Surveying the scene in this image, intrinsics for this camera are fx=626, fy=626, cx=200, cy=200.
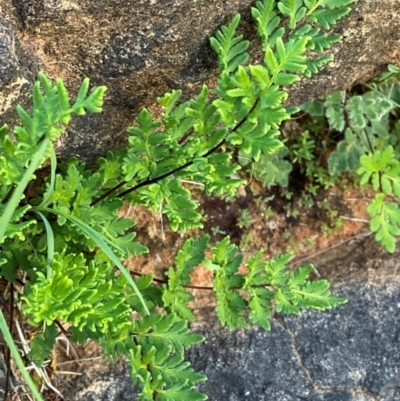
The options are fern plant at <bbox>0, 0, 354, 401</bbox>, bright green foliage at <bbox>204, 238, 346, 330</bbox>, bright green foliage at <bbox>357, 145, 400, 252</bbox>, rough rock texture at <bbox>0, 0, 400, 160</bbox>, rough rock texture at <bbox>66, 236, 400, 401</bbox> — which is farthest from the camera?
bright green foliage at <bbox>357, 145, 400, 252</bbox>

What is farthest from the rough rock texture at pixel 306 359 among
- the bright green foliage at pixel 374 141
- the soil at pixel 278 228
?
the bright green foliage at pixel 374 141

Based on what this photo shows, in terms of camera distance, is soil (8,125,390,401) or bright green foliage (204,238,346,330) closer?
bright green foliage (204,238,346,330)

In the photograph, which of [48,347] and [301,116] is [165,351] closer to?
[48,347]

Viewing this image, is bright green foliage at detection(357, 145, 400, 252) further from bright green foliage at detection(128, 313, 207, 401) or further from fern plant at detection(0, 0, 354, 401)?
bright green foliage at detection(128, 313, 207, 401)

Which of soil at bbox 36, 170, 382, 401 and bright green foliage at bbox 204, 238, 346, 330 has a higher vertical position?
bright green foliage at bbox 204, 238, 346, 330

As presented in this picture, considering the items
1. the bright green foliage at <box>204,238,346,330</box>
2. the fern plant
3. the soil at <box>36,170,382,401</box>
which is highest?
the fern plant

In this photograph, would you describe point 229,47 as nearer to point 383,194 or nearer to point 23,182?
point 23,182

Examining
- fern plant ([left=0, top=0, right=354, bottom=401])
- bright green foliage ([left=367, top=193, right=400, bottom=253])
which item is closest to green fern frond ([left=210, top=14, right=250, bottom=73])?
fern plant ([left=0, top=0, right=354, bottom=401])

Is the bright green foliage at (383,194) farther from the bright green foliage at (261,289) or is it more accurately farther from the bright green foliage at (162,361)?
the bright green foliage at (162,361)

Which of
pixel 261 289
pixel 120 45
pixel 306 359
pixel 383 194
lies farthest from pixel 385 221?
pixel 120 45
